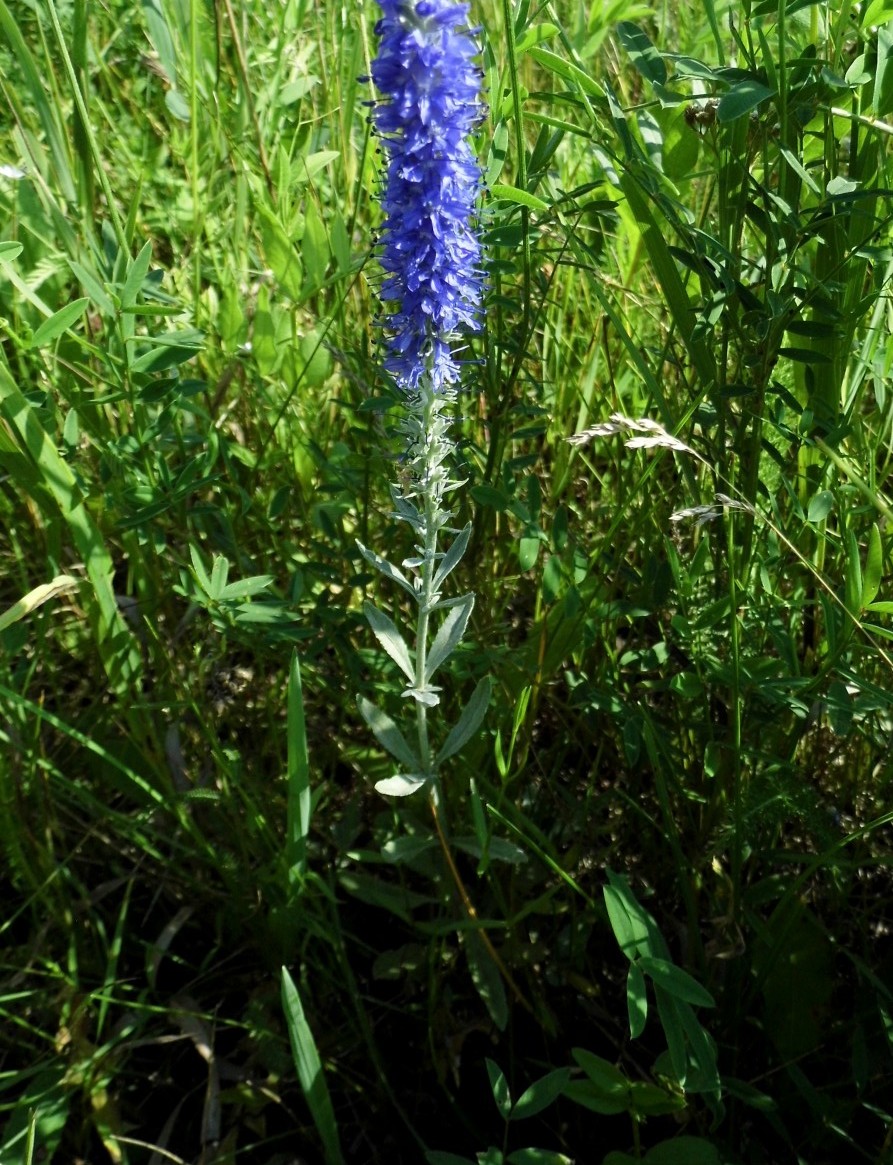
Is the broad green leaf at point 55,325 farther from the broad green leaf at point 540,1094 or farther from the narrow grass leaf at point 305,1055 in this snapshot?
the broad green leaf at point 540,1094

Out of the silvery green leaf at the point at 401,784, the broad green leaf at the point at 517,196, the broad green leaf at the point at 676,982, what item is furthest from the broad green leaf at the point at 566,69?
the broad green leaf at the point at 676,982

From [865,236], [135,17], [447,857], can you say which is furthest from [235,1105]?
[135,17]

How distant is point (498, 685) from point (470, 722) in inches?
9.1

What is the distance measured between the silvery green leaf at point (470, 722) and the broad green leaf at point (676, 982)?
0.42m

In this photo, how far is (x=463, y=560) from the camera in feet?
6.66

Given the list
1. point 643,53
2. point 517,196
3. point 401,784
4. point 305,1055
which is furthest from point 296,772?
point 643,53

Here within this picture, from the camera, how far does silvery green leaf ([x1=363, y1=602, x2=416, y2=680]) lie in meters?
1.59

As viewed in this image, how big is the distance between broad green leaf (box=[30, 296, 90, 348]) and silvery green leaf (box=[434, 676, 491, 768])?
0.88 meters

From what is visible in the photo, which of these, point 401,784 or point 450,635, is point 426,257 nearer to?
point 450,635

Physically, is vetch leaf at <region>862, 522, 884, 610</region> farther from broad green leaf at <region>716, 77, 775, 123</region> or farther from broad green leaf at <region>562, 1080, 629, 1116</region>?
broad green leaf at <region>562, 1080, 629, 1116</region>

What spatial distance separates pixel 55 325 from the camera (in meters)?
1.66

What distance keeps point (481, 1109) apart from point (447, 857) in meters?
0.45

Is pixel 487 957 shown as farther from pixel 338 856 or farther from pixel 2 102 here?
pixel 2 102

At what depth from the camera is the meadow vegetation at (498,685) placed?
1.57m
